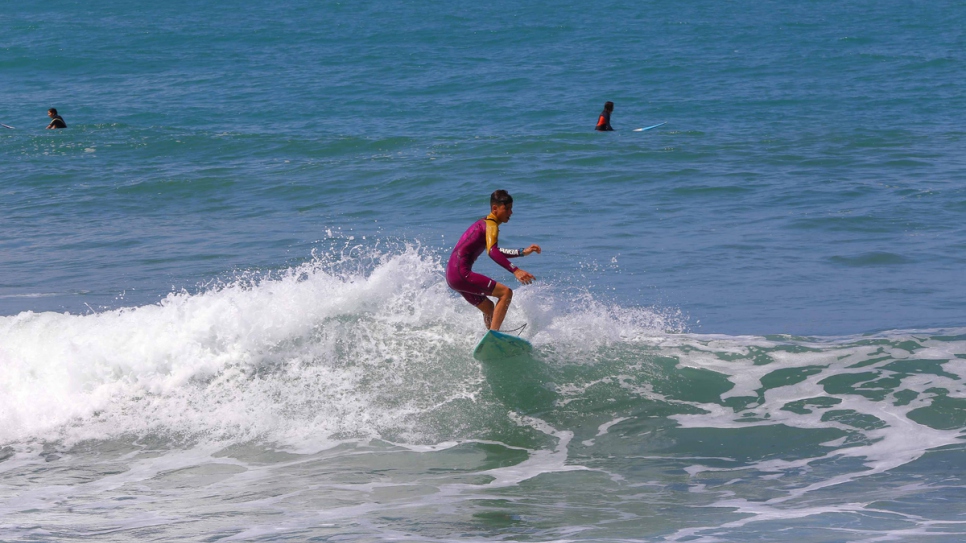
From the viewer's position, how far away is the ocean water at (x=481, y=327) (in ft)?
21.2

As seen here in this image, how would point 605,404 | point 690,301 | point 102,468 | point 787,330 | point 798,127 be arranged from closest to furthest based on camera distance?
point 102,468
point 605,404
point 787,330
point 690,301
point 798,127

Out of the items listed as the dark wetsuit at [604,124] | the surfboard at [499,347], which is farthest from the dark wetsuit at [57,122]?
the surfboard at [499,347]

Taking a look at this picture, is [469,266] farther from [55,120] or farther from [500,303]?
[55,120]

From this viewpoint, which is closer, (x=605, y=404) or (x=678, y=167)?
(x=605, y=404)

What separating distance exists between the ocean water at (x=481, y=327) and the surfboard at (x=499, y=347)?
114 mm

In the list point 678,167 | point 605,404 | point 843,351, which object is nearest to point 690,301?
point 843,351

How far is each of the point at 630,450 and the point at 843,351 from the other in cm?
281

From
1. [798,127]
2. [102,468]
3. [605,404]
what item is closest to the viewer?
[102,468]

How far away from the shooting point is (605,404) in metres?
8.41

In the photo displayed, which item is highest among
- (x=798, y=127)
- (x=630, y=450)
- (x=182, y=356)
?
(x=798, y=127)

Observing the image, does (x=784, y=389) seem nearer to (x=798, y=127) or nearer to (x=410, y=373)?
(x=410, y=373)

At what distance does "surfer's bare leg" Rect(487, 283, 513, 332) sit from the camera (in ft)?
27.6

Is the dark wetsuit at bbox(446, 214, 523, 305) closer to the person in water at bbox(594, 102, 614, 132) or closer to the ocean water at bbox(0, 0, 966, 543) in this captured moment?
the ocean water at bbox(0, 0, 966, 543)

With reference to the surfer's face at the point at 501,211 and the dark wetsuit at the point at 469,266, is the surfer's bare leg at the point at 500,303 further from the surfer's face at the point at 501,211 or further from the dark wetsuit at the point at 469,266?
the surfer's face at the point at 501,211
